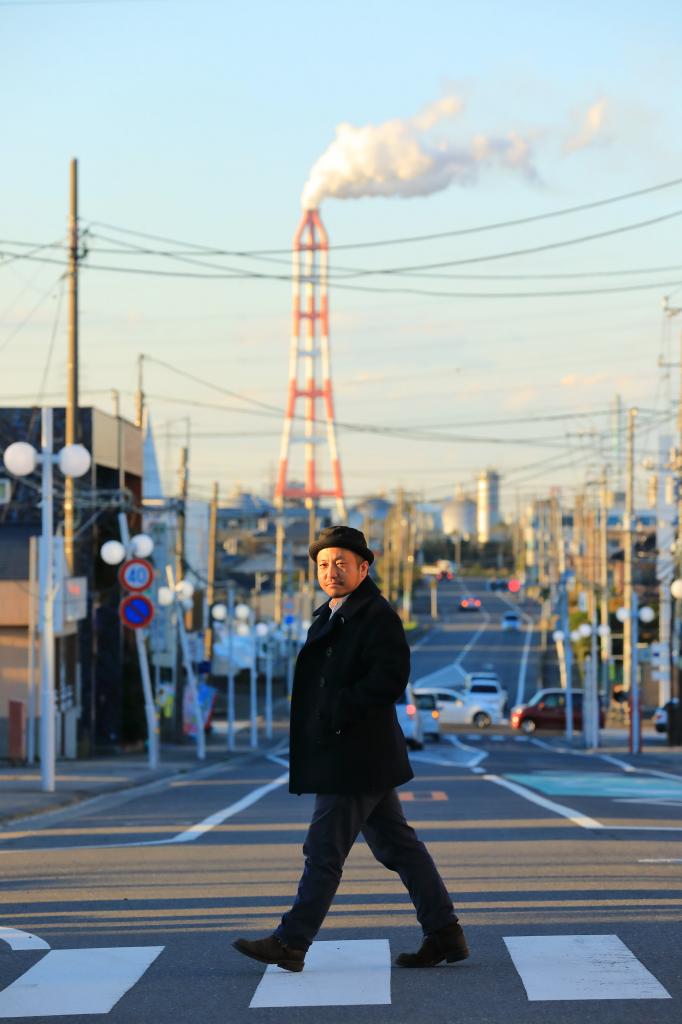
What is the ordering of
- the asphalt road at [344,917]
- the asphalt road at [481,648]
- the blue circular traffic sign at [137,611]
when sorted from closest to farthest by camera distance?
the asphalt road at [344,917], the blue circular traffic sign at [137,611], the asphalt road at [481,648]

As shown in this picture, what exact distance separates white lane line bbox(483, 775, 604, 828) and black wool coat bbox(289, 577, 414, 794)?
8.44 m

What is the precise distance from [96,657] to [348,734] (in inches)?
1505

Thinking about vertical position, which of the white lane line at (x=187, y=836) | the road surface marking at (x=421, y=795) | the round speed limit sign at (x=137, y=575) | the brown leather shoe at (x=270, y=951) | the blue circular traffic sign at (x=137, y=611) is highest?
the round speed limit sign at (x=137, y=575)

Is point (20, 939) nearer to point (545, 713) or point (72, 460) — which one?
point (72, 460)

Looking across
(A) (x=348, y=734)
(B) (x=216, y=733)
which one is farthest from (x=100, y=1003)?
(B) (x=216, y=733)

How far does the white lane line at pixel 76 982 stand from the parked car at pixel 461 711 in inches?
2142

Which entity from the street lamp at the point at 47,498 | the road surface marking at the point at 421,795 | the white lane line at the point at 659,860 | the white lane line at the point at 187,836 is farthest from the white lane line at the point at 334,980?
the street lamp at the point at 47,498

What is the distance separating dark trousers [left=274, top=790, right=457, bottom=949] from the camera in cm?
722

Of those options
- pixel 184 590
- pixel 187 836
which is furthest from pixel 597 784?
pixel 184 590

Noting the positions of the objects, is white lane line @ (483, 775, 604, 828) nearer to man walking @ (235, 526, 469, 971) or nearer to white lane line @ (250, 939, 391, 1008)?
white lane line @ (250, 939, 391, 1008)

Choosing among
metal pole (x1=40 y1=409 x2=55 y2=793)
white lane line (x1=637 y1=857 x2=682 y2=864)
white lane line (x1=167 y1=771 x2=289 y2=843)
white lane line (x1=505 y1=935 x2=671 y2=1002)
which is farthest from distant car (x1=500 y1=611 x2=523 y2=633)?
white lane line (x1=505 y1=935 x2=671 y2=1002)

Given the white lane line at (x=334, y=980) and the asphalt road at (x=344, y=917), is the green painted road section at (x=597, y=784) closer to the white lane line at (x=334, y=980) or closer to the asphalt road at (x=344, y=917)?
the asphalt road at (x=344, y=917)

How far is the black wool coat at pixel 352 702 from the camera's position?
7230 millimetres

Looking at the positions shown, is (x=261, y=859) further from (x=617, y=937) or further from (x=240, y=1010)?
(x=240, y=1010)
